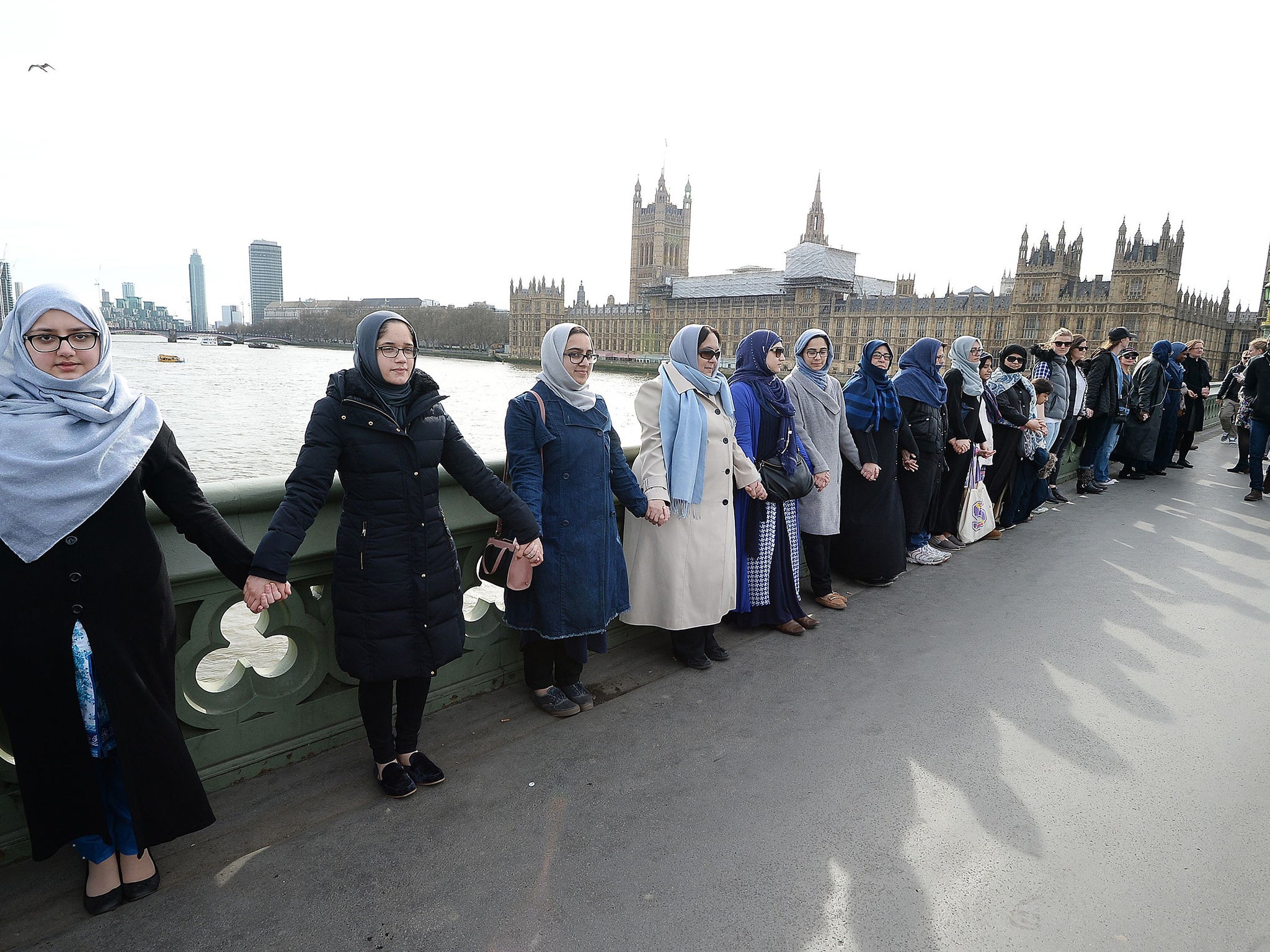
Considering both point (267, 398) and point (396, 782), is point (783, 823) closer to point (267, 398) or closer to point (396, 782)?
point (396, 782)

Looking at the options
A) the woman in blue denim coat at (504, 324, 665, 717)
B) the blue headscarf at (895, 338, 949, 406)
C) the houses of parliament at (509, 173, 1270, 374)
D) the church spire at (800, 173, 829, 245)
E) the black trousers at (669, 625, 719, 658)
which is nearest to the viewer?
the woman in blue denim coat at (504, 324, 665, 717)

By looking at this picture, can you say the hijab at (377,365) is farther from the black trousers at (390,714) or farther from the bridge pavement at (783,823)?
the bridge pavement at (783,823)

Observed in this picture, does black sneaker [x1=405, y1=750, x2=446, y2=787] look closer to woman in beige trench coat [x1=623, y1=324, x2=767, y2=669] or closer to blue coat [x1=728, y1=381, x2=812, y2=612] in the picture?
woman in beige trench coat [x1=623, y1=324, x2=767, y2=669]

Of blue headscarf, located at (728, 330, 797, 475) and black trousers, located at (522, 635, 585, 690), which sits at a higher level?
blue headscarf, located at (728, 330, 797, 475)

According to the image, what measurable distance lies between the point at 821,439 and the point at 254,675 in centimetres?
290

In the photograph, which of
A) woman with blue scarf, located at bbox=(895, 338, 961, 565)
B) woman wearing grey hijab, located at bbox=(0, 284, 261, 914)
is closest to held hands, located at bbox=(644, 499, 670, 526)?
woman wearing grey hijab, located at bbox=(0, 284, 261, 914)

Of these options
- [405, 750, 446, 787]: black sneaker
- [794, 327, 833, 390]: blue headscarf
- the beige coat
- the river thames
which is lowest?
the river thames

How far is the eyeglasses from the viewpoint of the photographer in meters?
2.03

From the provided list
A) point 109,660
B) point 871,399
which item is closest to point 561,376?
point 109,660

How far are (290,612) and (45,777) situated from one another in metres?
0.73

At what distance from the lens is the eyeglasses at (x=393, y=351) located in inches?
80.0

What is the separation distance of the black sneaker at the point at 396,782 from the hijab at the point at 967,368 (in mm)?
4500

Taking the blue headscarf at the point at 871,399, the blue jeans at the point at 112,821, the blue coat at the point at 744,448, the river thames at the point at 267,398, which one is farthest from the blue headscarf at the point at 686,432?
the blue jeans at the point at 112,821

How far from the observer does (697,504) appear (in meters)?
3.12
